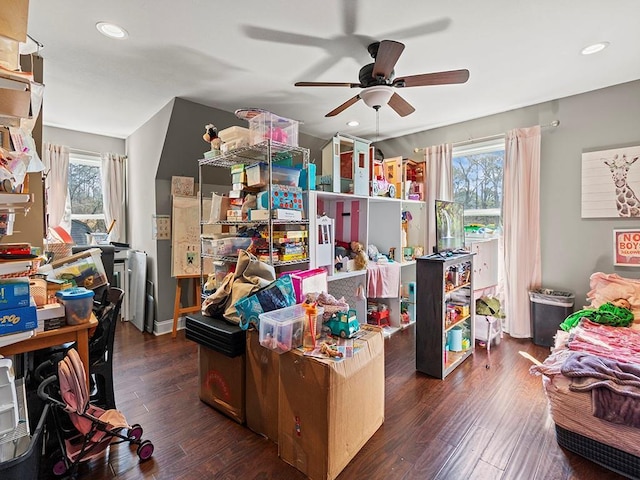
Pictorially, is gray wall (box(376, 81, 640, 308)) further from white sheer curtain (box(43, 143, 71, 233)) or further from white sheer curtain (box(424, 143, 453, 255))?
white sheer curtain (box(43, 143, 71, 233))

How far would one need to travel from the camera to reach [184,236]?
3.73 m

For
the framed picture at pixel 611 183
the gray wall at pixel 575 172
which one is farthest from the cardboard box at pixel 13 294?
the framed picture at pixel 611 183

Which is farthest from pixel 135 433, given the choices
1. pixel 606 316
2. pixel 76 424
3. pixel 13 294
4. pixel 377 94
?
pixel 606 316

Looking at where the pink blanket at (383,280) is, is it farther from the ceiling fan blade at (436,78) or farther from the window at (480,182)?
the ceiling fan blade at (436,78)

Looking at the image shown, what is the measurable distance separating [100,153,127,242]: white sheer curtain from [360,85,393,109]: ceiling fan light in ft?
12.8

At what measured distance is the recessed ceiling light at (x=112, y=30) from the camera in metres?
2.08

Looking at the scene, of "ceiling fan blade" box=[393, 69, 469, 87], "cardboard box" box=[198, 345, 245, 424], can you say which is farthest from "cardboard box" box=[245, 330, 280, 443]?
"ceiling fan blade" box=[393, 69, 469, 87]

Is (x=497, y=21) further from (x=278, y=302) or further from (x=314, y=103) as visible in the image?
(x=278, y=302)

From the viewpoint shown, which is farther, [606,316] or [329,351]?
[606,316]

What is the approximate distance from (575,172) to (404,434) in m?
3.18

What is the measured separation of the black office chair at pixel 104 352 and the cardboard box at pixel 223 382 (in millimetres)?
549

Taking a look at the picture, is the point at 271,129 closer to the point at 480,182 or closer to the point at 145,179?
the point at 145,179

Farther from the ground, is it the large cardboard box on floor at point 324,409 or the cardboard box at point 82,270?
the cardboard box at point 82,270

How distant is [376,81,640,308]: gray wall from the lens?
3.07 metres
